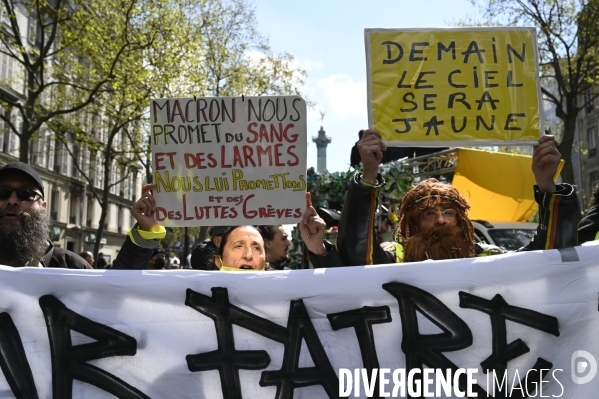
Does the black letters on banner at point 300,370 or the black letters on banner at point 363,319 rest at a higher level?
the black letters on banner at point 363,319

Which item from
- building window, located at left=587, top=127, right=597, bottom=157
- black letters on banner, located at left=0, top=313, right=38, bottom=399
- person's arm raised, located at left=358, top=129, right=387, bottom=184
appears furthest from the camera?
building window, located at left=587, top=127, right=597, bottom=157

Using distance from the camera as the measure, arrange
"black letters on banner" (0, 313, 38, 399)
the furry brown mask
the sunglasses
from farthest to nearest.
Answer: the sunglasses < the furry brown mask < "black letters on banner" (0, 313, 38, 399)

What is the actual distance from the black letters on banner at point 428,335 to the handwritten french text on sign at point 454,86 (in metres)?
0.82

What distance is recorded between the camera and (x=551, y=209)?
2.75m

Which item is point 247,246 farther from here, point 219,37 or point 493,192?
point 219,37

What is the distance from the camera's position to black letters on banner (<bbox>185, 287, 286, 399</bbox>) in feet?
7.99

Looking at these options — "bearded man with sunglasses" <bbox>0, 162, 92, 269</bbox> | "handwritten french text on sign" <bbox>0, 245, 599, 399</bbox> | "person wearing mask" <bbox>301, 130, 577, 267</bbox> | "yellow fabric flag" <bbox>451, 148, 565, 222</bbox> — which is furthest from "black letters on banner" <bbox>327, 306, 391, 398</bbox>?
"yellow fabric flag" <bbox>451, 148, 565, 222</bbox>

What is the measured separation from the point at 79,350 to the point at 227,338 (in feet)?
1.78

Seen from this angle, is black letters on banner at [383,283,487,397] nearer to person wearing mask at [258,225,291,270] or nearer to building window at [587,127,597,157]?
person wearing mask at [258,225,291,270]

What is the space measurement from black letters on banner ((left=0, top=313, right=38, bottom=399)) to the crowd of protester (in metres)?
0.51

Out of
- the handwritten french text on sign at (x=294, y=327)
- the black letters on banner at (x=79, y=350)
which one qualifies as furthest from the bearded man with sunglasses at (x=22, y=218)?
the black letters on banner at (x=79, y=350)

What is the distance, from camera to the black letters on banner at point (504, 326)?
2.43m

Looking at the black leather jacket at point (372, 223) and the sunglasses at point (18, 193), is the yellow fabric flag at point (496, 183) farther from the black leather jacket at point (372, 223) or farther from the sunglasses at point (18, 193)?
the sunglasses at point (18, 193)

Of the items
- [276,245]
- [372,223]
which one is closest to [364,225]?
[372,223]
